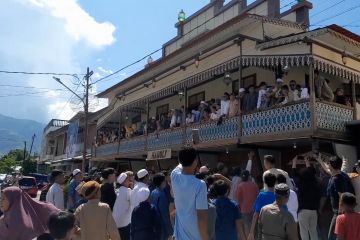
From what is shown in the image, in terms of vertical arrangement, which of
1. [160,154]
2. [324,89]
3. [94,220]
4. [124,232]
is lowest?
[124,232]

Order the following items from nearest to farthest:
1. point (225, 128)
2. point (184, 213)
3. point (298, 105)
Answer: point (184, 213)
point (298, 105)
point (225, 128)

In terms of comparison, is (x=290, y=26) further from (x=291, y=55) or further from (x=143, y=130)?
(x=143, y=130)

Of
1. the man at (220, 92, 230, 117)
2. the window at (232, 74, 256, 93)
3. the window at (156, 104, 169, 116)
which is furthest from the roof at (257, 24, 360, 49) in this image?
the window at (156, 104, 169, 116)

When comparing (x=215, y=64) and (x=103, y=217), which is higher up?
(x=215, y=64)

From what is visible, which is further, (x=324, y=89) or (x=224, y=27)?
(x=224, y=27)

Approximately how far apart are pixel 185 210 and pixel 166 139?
13.3m

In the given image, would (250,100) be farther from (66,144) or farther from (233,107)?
(66,144)

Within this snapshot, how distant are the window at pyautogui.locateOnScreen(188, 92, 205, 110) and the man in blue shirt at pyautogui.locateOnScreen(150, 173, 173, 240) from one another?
12.5 meters

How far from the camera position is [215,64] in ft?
48.1

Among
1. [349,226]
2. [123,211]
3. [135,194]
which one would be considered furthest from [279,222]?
[123,211]

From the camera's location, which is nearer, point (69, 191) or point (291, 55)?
point (69, 191)

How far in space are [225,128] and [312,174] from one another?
275 inches

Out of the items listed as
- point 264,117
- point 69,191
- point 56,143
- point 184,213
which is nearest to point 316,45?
point 264,117

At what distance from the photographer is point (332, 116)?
39.0 ft
